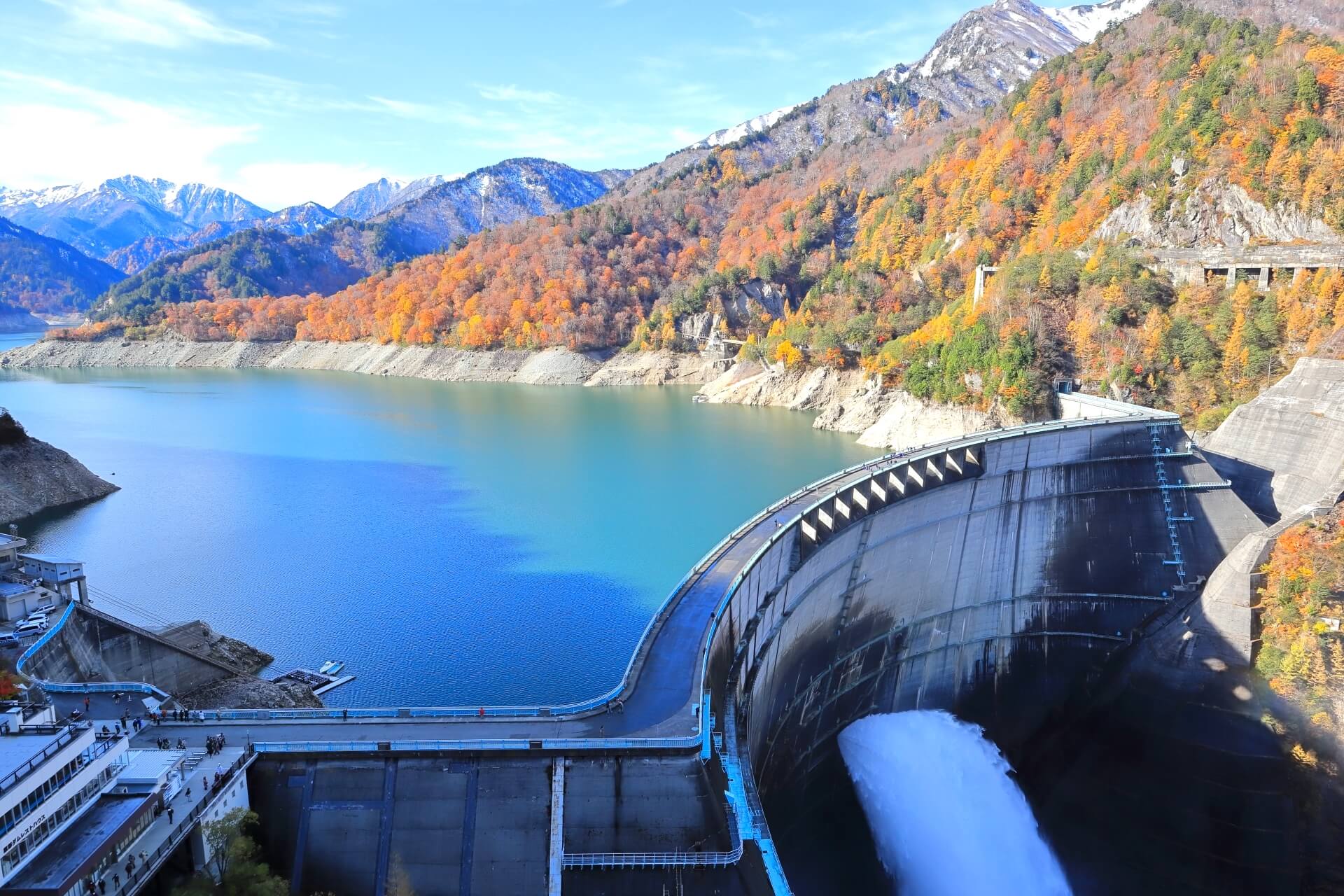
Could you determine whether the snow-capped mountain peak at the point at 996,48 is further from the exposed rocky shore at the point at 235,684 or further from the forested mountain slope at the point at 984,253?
the exposed rocky shore at the point at 235,684

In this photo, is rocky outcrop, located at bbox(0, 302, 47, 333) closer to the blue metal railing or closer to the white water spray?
the blue metal railing

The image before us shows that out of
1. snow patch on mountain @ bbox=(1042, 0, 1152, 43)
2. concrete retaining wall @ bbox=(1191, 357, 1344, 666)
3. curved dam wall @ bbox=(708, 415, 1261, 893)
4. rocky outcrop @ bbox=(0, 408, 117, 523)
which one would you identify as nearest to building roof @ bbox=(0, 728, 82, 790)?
curved dam wall @ bbox=(708, 415, 1261, 893)

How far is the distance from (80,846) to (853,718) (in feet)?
59.1

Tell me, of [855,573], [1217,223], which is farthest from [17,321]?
[1217,223]

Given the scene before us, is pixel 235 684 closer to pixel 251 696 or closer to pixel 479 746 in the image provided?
pixel 251 696

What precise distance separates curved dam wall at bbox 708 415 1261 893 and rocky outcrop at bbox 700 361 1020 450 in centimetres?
718

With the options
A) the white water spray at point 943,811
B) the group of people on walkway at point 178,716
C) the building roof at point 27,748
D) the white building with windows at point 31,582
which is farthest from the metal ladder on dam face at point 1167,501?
the white building with windows at point 31,582

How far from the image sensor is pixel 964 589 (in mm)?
25922

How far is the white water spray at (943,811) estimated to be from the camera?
19016 millimetres

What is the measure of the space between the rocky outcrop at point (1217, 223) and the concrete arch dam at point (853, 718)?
1268 cm

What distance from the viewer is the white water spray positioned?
1902 centimetres

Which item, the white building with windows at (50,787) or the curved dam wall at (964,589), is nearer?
the white building with windows at (50,787)

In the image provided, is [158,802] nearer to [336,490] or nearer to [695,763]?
[695,763]

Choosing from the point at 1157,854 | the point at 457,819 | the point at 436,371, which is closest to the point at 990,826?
the point at 1157,854
